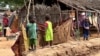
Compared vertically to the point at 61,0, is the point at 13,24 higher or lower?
lower

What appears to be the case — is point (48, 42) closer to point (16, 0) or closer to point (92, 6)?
point (92, 6)

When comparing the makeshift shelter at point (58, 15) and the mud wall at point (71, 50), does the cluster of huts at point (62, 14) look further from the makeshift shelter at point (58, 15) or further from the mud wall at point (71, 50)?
the mud wall at point (71, 50)

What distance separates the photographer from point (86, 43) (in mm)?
12992

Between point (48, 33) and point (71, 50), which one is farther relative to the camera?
point (48, 33)

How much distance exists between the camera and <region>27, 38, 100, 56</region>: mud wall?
1042 cm

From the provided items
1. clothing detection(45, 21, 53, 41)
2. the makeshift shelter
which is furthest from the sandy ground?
clothing detection(45, 21, 53, 41)

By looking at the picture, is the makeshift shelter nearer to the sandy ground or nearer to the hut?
the hut

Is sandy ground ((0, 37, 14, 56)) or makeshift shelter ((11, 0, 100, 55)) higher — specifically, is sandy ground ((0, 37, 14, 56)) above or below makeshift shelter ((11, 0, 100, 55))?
below

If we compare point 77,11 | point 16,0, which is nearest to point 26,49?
point 77,11

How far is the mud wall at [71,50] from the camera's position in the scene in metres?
10.4

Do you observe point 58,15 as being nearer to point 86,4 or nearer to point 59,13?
point 59,13

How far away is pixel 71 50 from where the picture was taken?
1174 centimetres

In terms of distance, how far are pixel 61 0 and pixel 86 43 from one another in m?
9.13

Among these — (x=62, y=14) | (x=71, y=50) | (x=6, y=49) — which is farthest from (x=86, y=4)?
(x=71, y=50)
